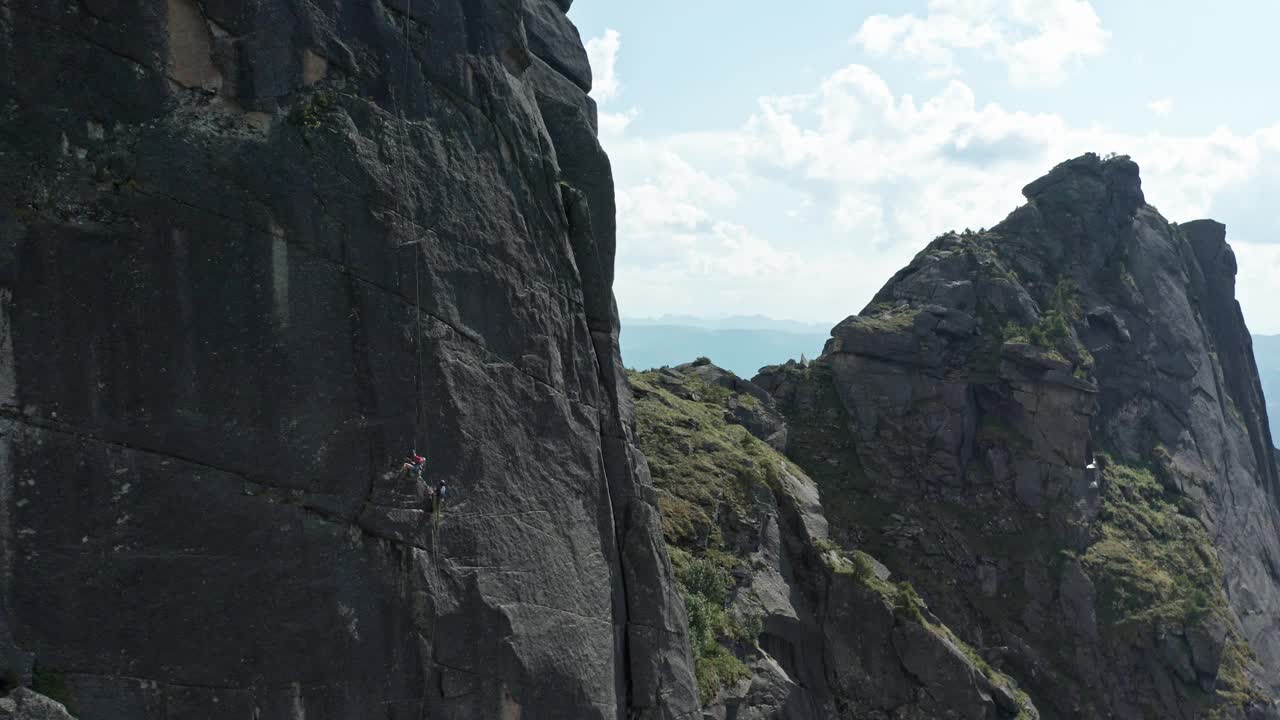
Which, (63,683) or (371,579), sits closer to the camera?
(63,683)

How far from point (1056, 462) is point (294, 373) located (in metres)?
56.5

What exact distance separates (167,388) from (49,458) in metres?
2.47

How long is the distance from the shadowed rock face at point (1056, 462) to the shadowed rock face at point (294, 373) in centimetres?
3891

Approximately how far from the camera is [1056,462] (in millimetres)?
67938

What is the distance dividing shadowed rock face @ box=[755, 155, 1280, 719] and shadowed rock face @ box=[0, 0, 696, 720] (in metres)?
38.9

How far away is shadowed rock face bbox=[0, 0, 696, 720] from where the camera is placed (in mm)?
20359

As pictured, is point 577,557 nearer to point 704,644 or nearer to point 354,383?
point 354,383

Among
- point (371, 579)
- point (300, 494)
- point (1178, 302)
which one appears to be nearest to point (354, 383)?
point (300, 494)

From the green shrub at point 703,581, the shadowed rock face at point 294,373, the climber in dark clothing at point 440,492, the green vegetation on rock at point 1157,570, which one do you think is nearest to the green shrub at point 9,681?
the shadowed rock face at point 294,373

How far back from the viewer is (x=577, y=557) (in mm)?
29250

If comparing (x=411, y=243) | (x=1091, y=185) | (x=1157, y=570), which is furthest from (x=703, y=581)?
(x=1091, y=185)

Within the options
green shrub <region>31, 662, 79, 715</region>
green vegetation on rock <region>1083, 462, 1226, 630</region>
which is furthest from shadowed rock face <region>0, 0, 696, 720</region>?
green vegetation on rock <region>1083, 462, 1226, 630</region>

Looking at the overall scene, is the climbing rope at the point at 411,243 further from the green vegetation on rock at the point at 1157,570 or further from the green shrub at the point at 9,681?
the green vegetation on rock at the point at 1157,570

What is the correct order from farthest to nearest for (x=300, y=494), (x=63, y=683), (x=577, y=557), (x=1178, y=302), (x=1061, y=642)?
(x=1178, y=302), (x=1061, y=642), (x=577, y=557), (x=300, y=494), (x=63, y=683)
